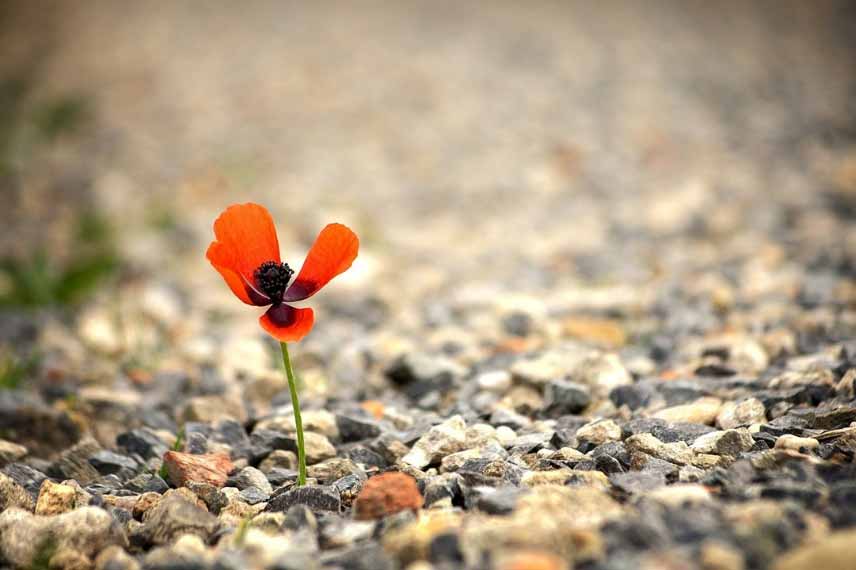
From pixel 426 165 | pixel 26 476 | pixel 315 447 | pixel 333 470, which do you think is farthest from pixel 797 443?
pixel 426 165

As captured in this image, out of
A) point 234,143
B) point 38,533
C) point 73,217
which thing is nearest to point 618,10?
point 234,143

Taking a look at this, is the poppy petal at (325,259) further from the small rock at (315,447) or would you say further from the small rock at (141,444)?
the small rock at (141,444)

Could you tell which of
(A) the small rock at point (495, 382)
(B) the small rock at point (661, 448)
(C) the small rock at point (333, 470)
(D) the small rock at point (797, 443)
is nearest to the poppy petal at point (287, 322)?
(C) the small rock at point (333, 470)

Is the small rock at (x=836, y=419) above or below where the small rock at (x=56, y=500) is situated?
below

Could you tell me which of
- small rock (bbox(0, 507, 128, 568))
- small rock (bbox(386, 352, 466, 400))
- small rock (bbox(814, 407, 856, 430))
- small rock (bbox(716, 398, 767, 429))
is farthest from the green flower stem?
small rock (bbox(814, 407, 856, 430))

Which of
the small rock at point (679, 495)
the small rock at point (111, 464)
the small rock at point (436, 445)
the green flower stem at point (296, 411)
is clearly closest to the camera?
the small rock at point (679, 495)

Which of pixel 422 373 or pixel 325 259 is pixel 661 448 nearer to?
pixel 325 259
